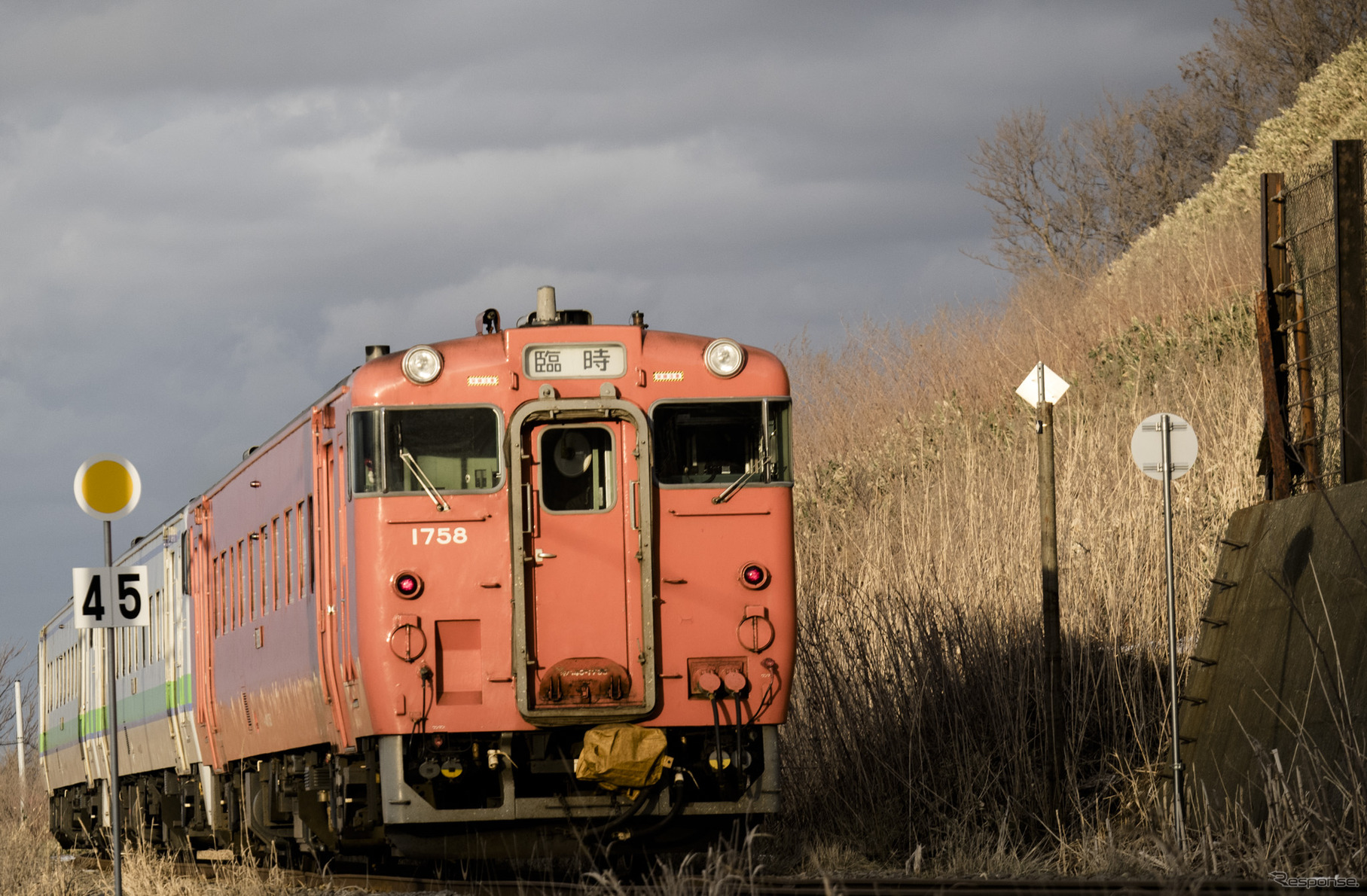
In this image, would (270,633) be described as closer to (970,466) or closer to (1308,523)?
(1308,523)

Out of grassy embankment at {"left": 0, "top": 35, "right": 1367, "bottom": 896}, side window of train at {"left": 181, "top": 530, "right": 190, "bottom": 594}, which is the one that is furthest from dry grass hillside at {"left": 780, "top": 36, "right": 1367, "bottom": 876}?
side window of train at {"left": 181, "top": 530, "right": 190, "bottom": 594}

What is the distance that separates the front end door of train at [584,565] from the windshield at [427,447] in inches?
9.6

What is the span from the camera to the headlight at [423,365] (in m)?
10.3

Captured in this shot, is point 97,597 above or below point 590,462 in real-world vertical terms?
below

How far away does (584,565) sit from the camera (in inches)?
400

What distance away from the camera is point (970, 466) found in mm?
19953

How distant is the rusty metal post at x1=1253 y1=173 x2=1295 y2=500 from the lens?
11.7 meters

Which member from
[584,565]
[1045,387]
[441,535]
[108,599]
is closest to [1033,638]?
[1045,387]

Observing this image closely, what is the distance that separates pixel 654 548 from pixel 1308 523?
4.08m

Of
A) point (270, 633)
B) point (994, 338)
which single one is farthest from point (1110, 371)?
point (270, 633)

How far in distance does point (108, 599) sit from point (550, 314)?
324 centimetres

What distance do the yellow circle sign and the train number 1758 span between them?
2.02 meters

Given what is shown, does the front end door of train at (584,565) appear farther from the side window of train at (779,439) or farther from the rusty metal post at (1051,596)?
the rusty metal post at (1051,596)

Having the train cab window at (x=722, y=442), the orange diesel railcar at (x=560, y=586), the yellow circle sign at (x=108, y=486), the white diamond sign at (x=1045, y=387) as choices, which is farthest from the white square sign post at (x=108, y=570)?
the white diamond sign at (x=1045, y=387)
